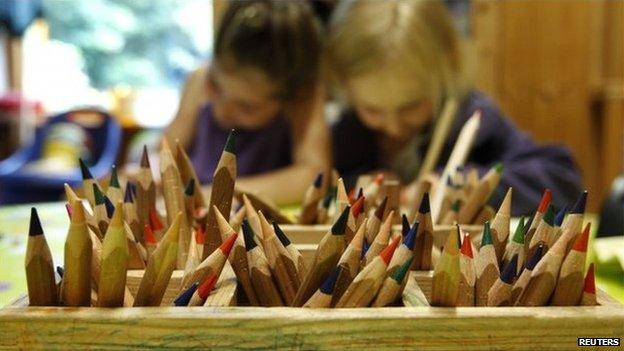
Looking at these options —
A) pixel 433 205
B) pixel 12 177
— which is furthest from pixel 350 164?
pixel 12 177

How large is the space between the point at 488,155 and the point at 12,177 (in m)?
2.00

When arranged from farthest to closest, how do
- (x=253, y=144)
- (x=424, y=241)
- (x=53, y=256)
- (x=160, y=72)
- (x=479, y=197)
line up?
1. (x=160, y=72)
2. (x=253, y=144)
3. (x=53, y=256)
4. (x=479, y=197)
5. (x=424, y=241)

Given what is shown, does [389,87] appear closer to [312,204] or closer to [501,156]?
[501,156]

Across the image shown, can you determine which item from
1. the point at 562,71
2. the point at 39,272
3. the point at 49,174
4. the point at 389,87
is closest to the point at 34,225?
the point at 39,272

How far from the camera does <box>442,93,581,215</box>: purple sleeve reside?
958 mm

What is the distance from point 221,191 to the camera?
1.28 feet

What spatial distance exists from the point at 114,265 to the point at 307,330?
9 cm

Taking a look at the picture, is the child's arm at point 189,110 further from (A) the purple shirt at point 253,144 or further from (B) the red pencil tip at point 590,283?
(B) the red pencil tip at point 590,283

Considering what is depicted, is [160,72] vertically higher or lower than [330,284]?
lower

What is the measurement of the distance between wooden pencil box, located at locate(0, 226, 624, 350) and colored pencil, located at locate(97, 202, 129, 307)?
0.05 ft

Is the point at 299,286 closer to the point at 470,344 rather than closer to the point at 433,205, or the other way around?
the point at 470,344

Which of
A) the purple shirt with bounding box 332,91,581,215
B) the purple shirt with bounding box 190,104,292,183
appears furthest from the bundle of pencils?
the purple shirt with bounding box 190,104,292,183

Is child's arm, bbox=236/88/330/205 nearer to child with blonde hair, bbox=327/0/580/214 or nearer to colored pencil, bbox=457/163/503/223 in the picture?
child with blonde hair, bbox=327/0/580/214

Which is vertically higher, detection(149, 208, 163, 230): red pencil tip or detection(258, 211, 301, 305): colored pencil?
detection(258, 211, 301, 305): colored pencil
